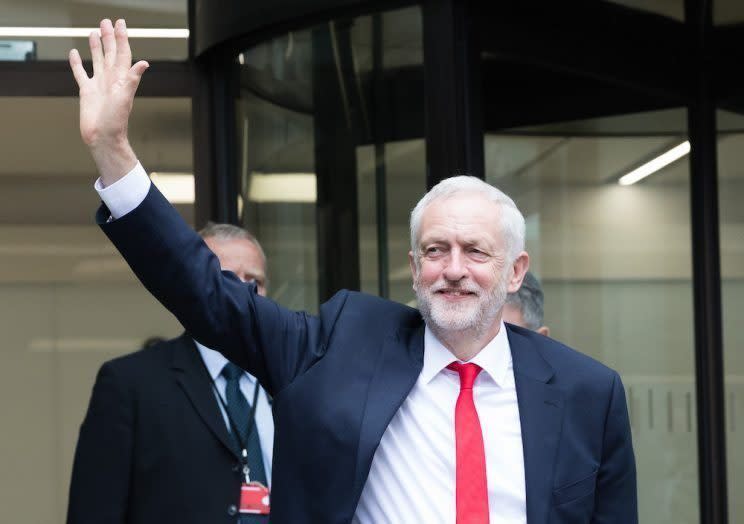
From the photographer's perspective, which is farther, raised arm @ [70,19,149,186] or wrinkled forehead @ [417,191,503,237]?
wrinkled forehead @ [417,191,503,237]

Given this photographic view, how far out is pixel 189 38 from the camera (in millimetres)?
5402

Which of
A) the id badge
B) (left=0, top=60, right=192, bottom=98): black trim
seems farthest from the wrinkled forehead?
(left=0, top=60, right=192, bottom=98): black trim

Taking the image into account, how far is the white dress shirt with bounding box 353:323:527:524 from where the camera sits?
246 cm

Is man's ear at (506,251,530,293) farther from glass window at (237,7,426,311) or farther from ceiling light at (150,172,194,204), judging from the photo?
ceiling light at (150,172,194,204)

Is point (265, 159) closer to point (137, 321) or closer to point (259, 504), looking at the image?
point (137, 321)

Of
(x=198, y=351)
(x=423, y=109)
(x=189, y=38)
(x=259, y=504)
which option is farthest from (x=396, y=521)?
(x=189, y=38)

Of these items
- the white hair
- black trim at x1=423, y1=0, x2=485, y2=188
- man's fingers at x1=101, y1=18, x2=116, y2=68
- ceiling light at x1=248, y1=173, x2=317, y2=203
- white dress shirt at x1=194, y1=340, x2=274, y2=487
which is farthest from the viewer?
ceiling light at x1=248, y1=173, x2=317, y2=203

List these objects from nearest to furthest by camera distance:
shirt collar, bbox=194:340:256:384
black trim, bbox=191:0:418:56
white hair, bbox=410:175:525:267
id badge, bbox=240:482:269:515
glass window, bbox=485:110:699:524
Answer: white hair, bbox=410:175:525:267 → id badge, bbox=240:482:269:515 → shirt collar, bbox=194:340:256:384 → black trim, bbox=191:0:418:56 → glass window, bbox=485:110:699:524

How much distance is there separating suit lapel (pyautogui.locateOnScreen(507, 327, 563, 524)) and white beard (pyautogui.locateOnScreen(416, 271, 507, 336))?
0.15 metres

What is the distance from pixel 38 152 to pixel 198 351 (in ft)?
7.88

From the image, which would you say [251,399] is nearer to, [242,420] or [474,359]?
[242,420]

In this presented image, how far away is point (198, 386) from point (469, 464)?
3.89 ft

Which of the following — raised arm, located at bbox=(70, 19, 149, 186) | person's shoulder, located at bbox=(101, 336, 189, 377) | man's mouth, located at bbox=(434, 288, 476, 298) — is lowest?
person's shoulder, located at bbox=(101, 336, 189, 377)

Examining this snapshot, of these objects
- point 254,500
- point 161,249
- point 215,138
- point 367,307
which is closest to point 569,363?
point 367,307
